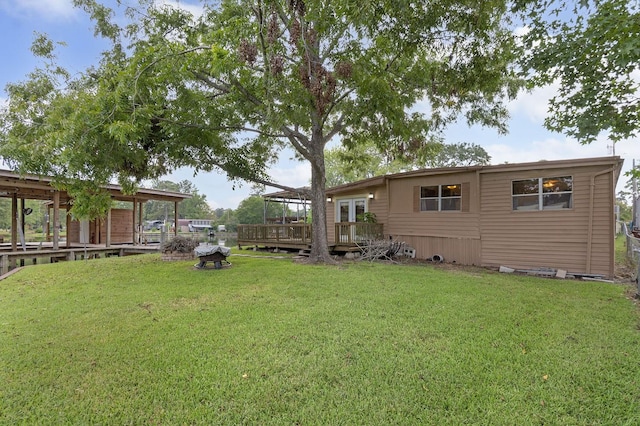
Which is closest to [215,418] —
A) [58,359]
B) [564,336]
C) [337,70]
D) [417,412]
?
[417,412]

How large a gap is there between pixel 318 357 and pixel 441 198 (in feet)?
27.9

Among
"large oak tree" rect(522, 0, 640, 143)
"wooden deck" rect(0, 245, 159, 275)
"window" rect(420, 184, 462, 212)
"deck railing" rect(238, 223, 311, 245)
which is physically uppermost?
"large oak tree" rect(522, 0, 640, 143)

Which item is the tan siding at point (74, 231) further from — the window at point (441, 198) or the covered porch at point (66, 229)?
the window at point (441, 198)

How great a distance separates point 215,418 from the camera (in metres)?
2.30

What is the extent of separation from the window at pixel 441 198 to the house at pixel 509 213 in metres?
0.03

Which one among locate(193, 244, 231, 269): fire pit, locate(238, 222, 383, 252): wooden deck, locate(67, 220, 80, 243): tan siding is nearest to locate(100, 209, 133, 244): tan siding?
locate(67, 220, 80, 243): tan siding

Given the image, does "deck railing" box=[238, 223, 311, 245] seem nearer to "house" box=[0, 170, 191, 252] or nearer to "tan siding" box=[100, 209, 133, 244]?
"house" box=[0, 170, 191, 252]

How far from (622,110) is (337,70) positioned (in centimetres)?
548

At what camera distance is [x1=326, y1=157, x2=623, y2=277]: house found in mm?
7863

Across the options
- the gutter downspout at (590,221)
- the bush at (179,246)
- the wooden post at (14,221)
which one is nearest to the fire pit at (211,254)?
the bush at (179,246)

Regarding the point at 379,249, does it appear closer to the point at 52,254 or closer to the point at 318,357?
the point at 318,357

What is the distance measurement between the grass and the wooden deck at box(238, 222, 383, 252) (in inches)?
212

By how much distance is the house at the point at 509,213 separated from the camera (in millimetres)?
7863

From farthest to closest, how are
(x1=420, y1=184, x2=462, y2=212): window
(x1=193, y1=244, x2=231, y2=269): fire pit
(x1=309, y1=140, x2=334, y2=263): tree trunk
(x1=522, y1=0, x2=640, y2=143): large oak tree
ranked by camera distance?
(x1=420, y1=184, x2=462, y2=212): window → (x1=309, y1=140, x2=334, y2=263): tree trunk → (x1=193, y1=244, x2=231, y2=269): fire pit → (x1=522, y1=0, x2=640, y2=143): large oak tree
